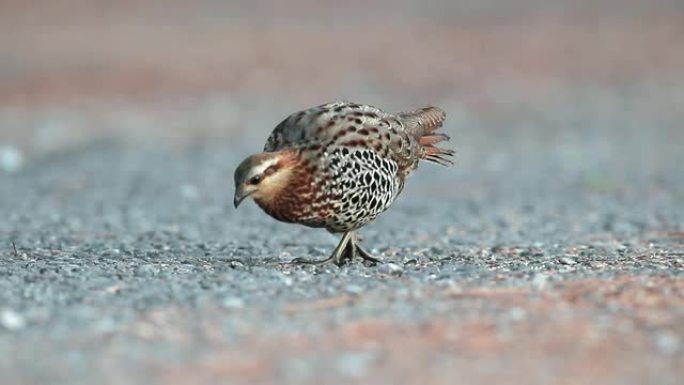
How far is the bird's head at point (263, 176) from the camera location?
27.2ft

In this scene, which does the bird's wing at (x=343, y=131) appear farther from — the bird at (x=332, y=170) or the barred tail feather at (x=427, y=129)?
the barred tail feather at (x=427, y=129)

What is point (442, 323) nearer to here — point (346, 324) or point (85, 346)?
point (346, 324)

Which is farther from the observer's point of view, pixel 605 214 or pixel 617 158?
pixel 617 158

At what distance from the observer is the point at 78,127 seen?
2080 centimetres

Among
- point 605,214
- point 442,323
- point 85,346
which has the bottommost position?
point 85,346

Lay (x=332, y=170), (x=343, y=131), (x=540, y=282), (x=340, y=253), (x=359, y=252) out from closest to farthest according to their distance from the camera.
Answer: (x=540, y=282) → (x=332, y=170) → (x=343, y=131) → (x=340, y=253) → (x=359, y=252)

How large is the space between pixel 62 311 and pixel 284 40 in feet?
70.0

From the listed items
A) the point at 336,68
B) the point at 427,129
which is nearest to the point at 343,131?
the point at 427,129

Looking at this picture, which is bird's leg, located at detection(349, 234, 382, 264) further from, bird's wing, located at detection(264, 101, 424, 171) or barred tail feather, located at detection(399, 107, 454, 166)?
barred tail feather, located at detection(399, 107, 454, 166)

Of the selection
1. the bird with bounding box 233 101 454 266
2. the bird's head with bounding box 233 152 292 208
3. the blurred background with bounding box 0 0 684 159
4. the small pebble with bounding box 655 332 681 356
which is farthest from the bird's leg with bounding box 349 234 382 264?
the blurred background with bounding box 0 0 684 159

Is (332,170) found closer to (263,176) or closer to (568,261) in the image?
(263,176)

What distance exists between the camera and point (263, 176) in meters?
8.34

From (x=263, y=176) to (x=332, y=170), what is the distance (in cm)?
48

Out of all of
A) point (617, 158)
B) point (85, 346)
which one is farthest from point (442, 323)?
point (617, 158)
